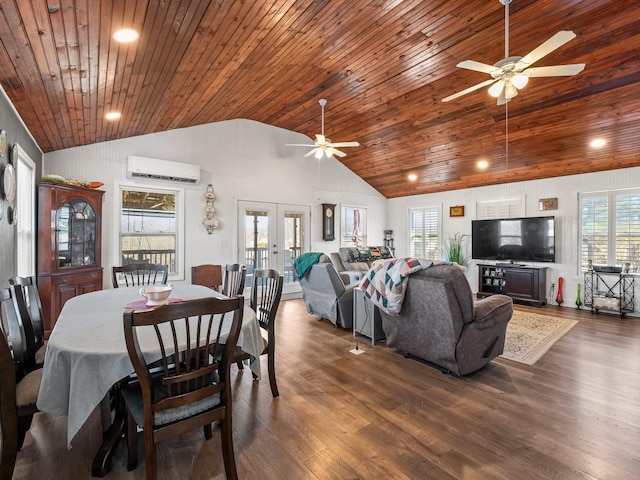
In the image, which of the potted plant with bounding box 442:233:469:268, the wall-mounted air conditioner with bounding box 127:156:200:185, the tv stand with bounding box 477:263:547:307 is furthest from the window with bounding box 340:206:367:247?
the wall-mounted air conditioner with bounding box 127:156:200:185

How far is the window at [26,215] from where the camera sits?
3466 mm

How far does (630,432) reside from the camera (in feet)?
6.88

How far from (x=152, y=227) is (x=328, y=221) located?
12.2 ft

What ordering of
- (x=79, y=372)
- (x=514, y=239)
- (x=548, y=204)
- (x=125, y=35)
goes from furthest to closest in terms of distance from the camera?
(x=514, y=239) < (x=548, y=204) < (x=125, y=35) < (x=79, y=372)

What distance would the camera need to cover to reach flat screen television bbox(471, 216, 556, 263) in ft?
19.6

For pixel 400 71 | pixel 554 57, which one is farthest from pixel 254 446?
pixel 554 57

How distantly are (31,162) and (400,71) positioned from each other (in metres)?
4.58

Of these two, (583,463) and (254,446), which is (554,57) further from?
(254,446)

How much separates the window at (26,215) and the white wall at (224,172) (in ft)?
2.78

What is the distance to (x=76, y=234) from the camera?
4.18 metres

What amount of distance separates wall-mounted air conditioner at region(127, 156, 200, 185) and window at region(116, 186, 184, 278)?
220mm

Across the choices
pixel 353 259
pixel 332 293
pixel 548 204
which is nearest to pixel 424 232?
pixel 353 259

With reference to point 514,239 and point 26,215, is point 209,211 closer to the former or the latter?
point 26,215

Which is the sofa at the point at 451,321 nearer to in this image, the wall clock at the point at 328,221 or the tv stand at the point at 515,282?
the tv stand at the point at 515,282
